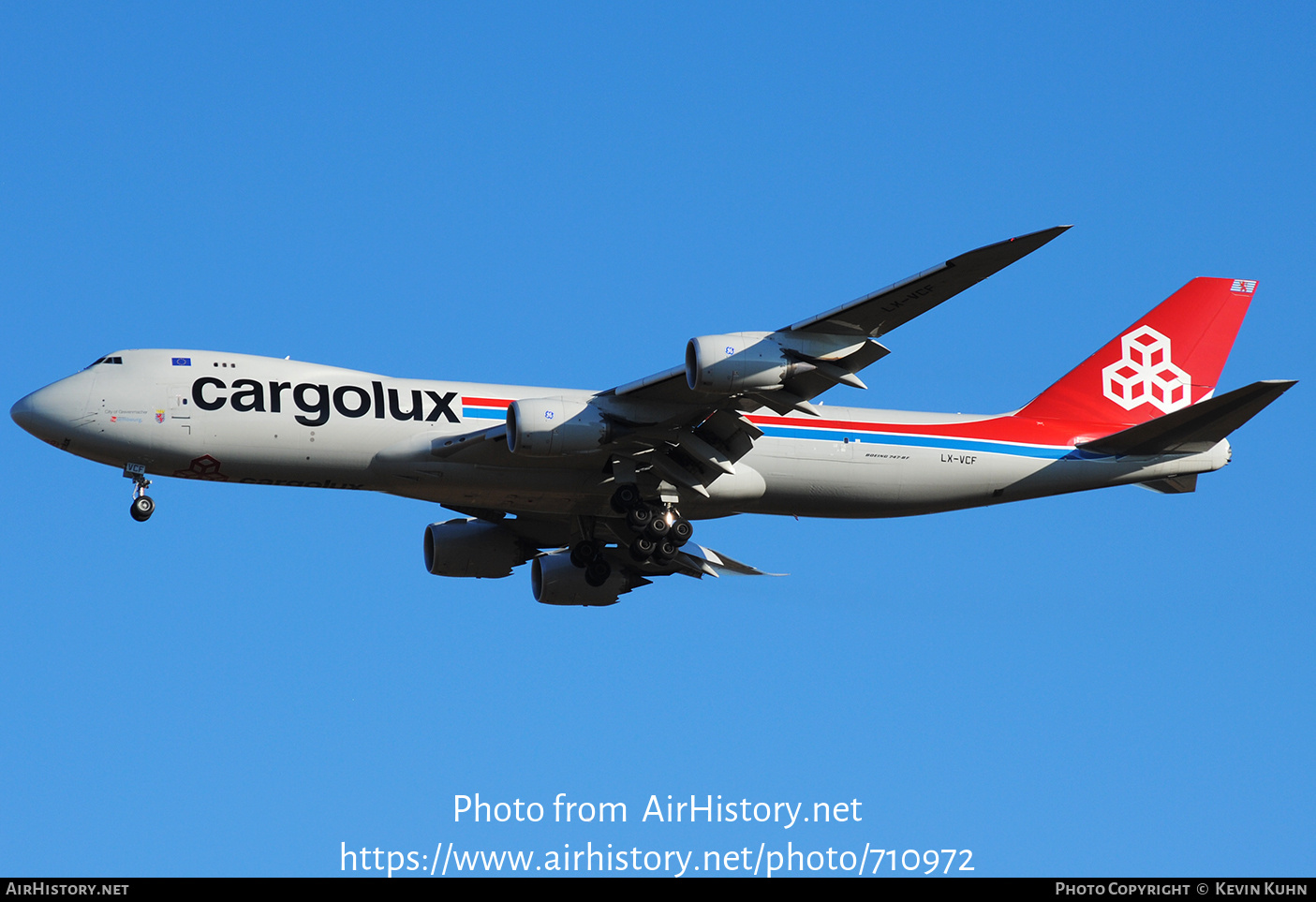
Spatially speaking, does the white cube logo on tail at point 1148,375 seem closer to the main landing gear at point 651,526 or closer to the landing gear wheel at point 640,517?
the main landing gear at point 651,526

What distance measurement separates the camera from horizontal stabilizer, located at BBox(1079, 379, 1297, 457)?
113 ft

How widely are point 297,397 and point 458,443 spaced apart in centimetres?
384

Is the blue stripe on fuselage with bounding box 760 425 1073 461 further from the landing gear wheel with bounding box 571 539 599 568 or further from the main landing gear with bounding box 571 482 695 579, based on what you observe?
the landing gear wheel with bounding box 571 539 599 568

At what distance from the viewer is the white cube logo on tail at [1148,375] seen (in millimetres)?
40000

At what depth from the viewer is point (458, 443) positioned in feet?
109

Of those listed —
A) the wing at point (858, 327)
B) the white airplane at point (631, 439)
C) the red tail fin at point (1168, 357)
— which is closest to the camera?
the wing at point (858, 327)

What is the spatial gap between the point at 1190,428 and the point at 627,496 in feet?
45.7

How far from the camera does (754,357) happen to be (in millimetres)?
30438

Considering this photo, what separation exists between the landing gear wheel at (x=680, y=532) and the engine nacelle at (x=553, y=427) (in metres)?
3.34

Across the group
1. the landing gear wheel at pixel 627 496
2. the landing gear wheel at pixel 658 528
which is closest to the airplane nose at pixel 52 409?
the landing gear wheel at pixel 627 496

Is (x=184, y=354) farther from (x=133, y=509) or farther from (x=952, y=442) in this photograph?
(x=952, y=442)

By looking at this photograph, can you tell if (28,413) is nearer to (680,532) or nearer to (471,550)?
(471,550)
